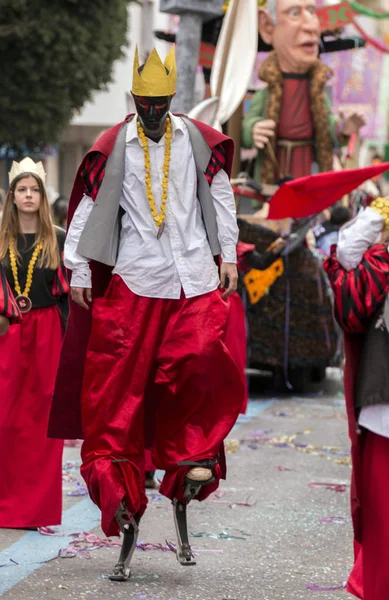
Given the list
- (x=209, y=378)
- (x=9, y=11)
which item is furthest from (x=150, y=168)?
(x=9, y=11)

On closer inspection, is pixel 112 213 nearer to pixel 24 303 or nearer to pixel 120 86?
pixel 24 303

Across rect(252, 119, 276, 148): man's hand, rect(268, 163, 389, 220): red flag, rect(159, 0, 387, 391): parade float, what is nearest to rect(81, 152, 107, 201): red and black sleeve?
rect(268, 163, 389, 220): red flag

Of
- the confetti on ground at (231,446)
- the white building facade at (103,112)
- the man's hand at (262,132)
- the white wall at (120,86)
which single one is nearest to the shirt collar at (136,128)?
→ the confetti on ground at (231,446)

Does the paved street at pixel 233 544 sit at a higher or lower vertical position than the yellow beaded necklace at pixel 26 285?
lower

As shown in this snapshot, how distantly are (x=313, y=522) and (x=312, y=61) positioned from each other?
5906mm

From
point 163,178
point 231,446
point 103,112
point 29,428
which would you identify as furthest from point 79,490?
point 103,112

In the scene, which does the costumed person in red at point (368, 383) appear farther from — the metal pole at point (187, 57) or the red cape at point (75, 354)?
the metal pole at point (187, 57)

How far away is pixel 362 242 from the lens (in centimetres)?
457

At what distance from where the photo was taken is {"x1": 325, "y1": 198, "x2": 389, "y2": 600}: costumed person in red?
4441 millimetres

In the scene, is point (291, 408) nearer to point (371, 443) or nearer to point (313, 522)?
point (313, 522)

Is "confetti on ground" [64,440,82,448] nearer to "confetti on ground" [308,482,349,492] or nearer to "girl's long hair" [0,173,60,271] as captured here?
"confetti on ground" [308,482,349,492]

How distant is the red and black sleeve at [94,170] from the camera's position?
5.34 meters

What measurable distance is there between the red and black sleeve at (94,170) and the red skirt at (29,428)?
1126 millimetres

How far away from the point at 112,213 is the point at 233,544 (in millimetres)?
1610
